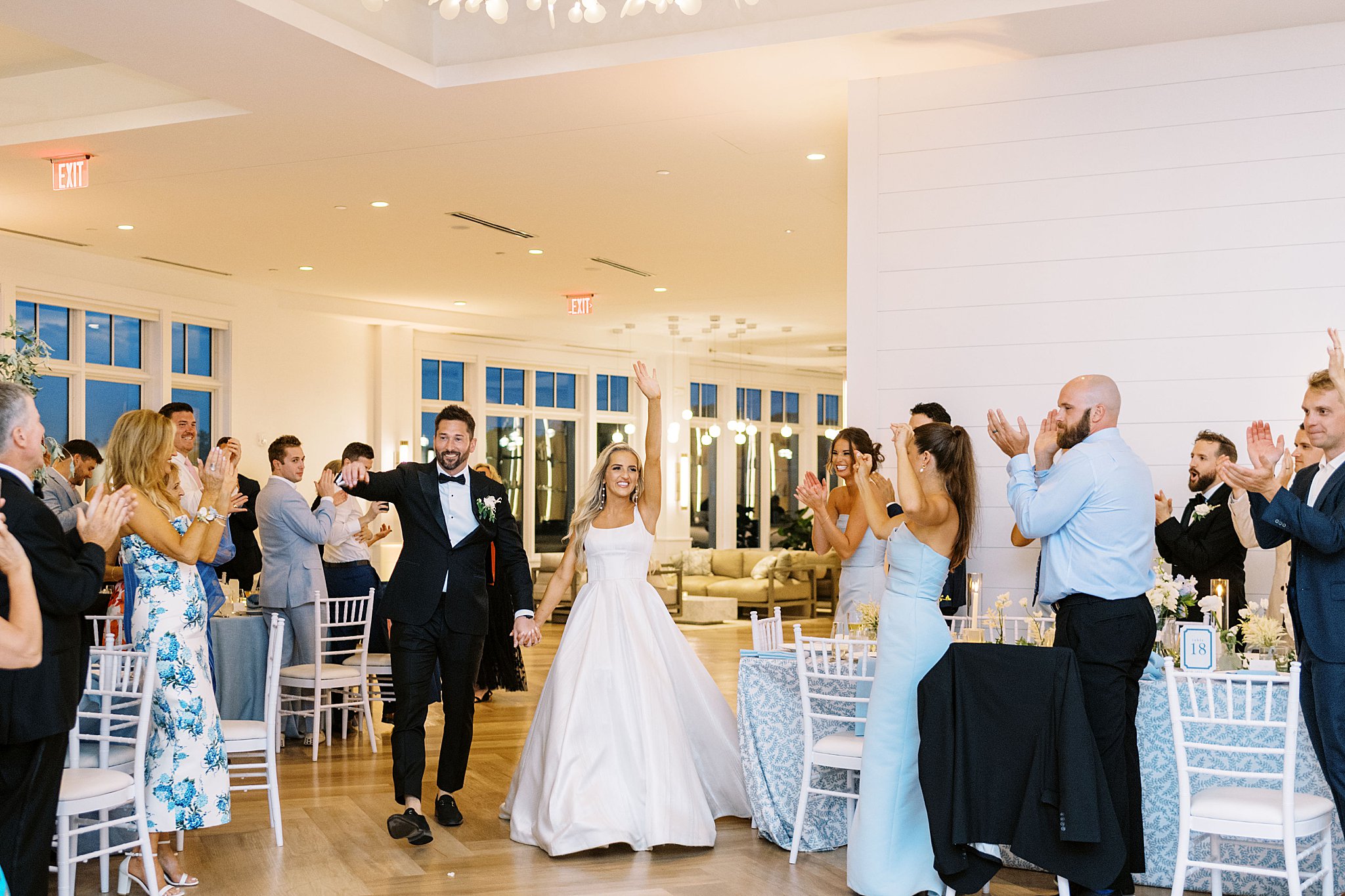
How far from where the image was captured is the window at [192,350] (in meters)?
12.6

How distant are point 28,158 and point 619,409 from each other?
10.7 m

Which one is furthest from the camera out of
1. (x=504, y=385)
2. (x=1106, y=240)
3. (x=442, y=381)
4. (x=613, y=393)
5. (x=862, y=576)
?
(x=613, y=393)

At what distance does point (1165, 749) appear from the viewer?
4387mm

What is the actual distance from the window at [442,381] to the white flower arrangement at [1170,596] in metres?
12.1

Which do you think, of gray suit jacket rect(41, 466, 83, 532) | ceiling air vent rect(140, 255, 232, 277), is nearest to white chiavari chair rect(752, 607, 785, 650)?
gray suit jacket rect(41, 466, 83, 532)

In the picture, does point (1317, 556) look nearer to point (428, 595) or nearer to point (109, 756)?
point (428, 595)

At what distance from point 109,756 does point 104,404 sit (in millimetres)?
8781

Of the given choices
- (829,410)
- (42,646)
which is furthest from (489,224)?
(829,410)

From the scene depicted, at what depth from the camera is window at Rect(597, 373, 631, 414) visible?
17.8 metres

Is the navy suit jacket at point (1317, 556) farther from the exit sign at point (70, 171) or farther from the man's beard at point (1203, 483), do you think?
the exit sign at point (70, 171)

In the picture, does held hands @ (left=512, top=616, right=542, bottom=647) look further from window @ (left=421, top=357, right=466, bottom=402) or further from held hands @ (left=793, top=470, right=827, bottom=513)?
window @ (left=421, top=357, right=466, bottom=402)

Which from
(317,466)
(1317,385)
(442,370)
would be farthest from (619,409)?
(1317,385)

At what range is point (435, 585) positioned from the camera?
509cm

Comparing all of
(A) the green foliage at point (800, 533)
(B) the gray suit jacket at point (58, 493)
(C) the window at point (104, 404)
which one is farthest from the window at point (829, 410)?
(B) the gray suit jacket at point (58, 493)
